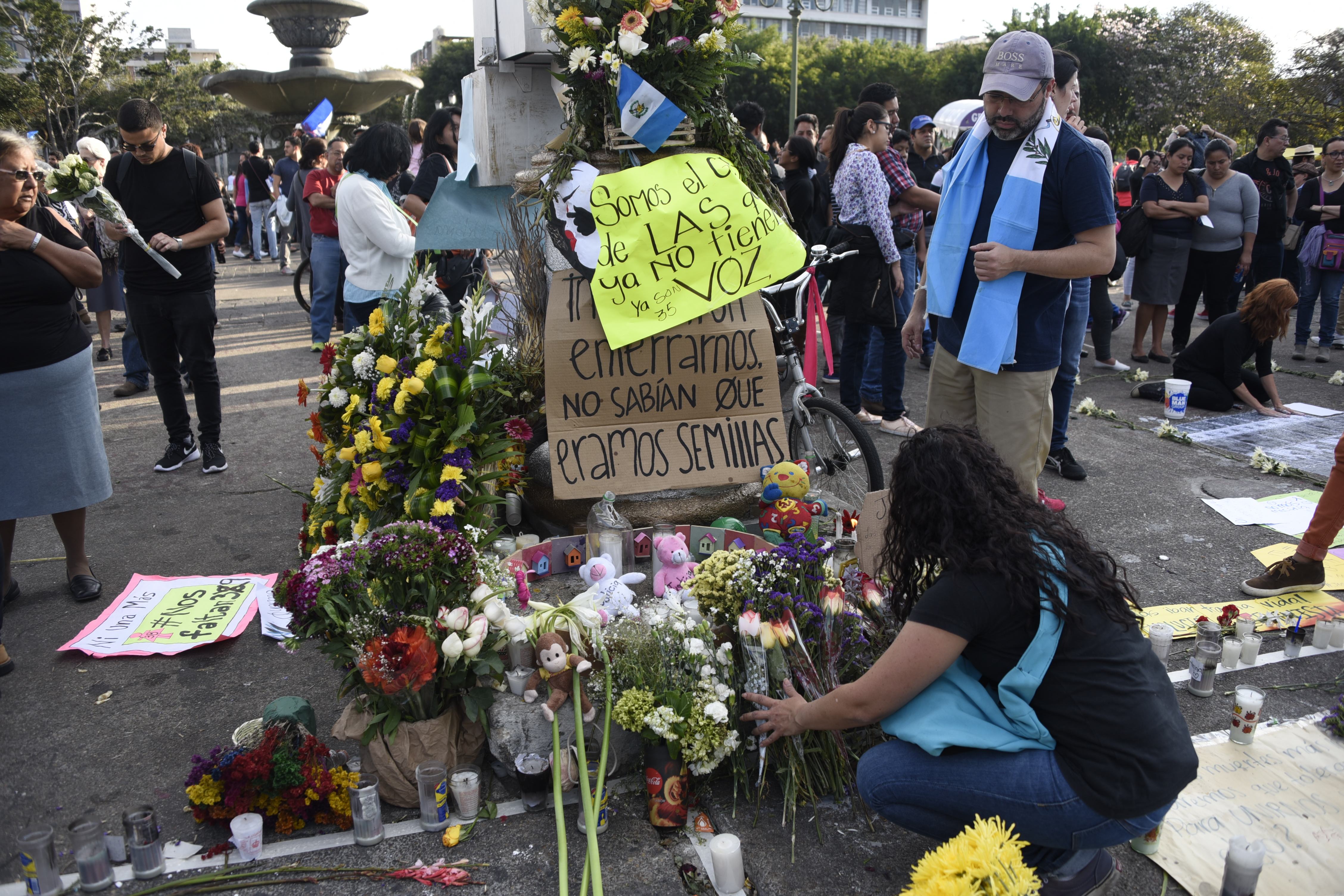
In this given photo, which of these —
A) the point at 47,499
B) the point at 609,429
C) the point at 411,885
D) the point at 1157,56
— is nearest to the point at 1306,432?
the point at 609,429

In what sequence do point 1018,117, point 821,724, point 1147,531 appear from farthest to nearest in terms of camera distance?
point 1147,531
point 1018,117
point 821,724

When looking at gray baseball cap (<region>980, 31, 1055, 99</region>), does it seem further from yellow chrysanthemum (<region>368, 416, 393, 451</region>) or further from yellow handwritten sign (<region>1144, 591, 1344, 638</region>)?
yellow chrysanthemum (<region>368, 416, 393, 451</region>)

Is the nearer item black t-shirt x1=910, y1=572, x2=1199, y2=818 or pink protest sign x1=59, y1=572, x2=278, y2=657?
black t-shirt x1=910, y1=572, x2=1199, y2=818

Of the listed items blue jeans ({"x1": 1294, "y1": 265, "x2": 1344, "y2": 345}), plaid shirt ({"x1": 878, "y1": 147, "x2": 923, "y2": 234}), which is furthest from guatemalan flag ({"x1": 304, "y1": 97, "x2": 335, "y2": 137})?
blue jeans ({"x1": 1294, "y1": 265, "x2": 1344, "y2": 345})

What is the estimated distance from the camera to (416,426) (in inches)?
138

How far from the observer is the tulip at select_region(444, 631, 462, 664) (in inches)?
Answer: 98.9

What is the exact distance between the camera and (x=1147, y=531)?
15.4 feet

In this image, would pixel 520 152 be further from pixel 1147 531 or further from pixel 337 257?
pixel 1147 531

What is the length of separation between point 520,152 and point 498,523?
2.40 meters

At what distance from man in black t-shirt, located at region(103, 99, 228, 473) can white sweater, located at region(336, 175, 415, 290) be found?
67 cm

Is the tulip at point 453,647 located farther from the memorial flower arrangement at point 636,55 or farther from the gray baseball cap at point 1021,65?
the gray baseball cap at point 1021,65

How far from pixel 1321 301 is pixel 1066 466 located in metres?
5.10

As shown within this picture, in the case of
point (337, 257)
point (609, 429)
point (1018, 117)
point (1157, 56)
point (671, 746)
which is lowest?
point (671, 746)

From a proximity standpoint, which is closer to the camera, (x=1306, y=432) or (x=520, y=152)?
(x=520, y=152)
